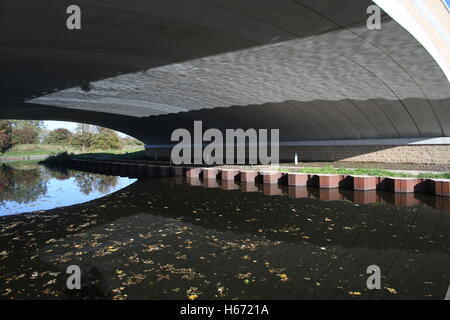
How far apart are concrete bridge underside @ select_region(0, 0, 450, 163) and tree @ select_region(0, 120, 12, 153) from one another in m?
41.6

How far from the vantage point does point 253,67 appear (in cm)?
1428

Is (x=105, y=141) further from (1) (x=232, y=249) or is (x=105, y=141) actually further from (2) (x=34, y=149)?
(1) (x=232, y=249)

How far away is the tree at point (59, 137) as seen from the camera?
75.1 m

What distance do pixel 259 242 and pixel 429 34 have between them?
34.2 ft

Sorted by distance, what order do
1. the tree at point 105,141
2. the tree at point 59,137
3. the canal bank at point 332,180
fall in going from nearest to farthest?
the canal bank at point 332,180, the tree at point 105,141, the tree at point 59,137

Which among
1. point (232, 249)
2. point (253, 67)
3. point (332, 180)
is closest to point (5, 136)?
point (253, 67)

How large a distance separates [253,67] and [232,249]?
10104 mm

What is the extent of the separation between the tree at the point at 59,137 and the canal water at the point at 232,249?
71.4 meters

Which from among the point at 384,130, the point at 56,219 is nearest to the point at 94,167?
the point at 56,219

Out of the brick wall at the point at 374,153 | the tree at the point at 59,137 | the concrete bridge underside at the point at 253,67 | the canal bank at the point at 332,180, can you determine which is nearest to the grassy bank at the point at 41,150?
the tree at the point at 59,137

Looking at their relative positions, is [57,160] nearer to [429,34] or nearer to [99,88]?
[99,88]

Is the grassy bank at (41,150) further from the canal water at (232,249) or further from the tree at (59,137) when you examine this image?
the canal water at (232,249)

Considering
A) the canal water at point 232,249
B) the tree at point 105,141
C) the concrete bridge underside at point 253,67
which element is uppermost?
the concrete bridge underside at point 253,67

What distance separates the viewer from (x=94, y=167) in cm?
3219
